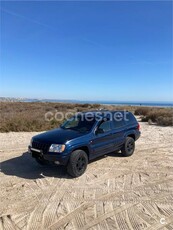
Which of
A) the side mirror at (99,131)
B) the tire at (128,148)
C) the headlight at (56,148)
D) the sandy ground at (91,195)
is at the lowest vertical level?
the sandy ground at (91,195)

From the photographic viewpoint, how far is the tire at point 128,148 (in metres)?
8.78

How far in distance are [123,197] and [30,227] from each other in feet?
7.03

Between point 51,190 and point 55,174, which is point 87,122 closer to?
point 55,174

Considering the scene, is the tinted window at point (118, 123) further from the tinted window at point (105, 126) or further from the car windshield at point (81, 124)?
the car windshield at point (81, 124)

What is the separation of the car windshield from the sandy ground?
4.08 ft

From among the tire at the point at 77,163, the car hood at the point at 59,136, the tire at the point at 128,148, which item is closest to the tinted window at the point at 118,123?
the tire at the point at 128,148

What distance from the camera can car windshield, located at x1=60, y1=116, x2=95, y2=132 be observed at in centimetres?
759

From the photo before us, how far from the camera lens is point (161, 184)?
6211mm

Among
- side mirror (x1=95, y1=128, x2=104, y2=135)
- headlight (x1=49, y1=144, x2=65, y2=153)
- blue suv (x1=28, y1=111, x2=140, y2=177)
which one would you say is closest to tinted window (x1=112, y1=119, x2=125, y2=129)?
blue suv (x1=28, y1=111, x2=140, y2=177)

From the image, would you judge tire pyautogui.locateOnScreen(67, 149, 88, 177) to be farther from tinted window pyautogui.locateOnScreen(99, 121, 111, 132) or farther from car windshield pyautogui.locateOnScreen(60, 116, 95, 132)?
tinted window pyautogui.locateOnScreen(99, 121, 111, 132)

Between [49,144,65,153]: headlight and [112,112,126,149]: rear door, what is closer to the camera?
[49,144,65,153]: headlight

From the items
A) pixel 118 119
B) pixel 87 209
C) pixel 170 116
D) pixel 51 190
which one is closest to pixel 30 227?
pixel 87 209

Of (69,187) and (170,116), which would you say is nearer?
(69,187)

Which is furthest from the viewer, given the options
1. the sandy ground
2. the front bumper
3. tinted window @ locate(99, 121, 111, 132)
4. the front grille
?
tinted window @ locate(99, 121, 111, 132)
